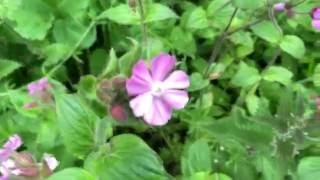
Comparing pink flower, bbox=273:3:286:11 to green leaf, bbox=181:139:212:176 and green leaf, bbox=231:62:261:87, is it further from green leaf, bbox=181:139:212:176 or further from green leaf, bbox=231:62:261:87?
green leaf, bbox=181:139:212:176

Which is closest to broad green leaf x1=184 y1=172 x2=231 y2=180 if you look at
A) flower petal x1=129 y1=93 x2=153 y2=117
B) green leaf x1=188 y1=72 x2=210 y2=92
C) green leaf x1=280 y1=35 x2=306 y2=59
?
flower petal x1=129 y1=93 x2=153 y2=117

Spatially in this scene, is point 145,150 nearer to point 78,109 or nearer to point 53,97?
point 78,109

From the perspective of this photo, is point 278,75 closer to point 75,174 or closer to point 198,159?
point 198,159

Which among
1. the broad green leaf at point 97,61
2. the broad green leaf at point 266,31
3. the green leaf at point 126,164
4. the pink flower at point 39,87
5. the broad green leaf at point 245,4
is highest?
the broad green leaf at point 245,4

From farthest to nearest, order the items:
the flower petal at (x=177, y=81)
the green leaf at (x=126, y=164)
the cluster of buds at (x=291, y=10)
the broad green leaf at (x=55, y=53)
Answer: the broad green leaf at (x=55, y=53), the cluster of buds at (x=291, y=10), the flower petal at (x=177, y=81), the green leaf at (x=126, y=164)

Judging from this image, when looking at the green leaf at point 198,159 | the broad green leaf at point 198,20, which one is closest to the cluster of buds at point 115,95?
the green leaf at point 198,159

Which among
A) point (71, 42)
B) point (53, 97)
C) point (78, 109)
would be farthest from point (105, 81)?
point (71, 42)

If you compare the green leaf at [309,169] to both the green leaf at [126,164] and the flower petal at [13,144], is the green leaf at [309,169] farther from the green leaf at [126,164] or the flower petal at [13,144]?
the flower petal at [13,144]
